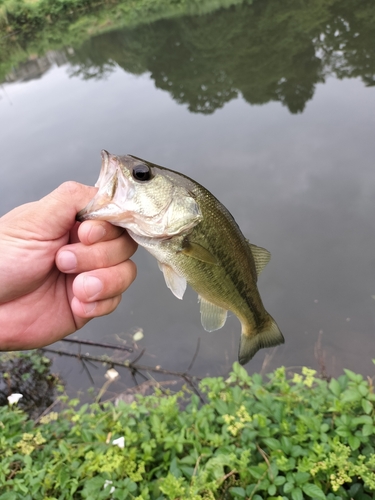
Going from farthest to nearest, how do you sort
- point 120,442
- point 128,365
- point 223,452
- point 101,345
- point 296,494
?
point 101,345, point 128,365, point 120,442, point 223,452, point 296,494

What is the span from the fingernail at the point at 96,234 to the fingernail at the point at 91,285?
225 millimetres

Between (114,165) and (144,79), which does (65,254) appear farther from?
(144,79)

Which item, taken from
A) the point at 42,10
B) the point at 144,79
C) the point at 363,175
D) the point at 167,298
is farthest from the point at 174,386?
the point at 42,10

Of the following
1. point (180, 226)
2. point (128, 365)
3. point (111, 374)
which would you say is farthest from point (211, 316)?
point (111, 374)

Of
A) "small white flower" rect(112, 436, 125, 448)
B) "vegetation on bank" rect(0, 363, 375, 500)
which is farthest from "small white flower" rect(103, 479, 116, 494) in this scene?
"small white flower" rect(112, 436, 125, 448)

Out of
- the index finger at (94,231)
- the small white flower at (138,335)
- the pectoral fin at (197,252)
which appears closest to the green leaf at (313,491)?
the pectoral fin at (197,252)

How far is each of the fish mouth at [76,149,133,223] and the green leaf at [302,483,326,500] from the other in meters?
1.89

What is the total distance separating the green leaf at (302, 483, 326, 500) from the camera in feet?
6.24

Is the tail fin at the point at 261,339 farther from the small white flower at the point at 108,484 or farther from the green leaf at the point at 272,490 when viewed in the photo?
the small white flower at the point at 108,484

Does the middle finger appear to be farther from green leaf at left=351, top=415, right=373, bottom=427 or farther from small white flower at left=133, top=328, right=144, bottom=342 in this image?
small white flower at left=133, top=328, right=144, bottom=342

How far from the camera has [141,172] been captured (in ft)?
5.57

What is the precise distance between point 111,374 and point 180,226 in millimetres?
3448

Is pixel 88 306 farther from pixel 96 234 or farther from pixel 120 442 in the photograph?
pixel 120 442

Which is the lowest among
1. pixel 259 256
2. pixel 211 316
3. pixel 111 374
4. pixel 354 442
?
pixel 111 374
